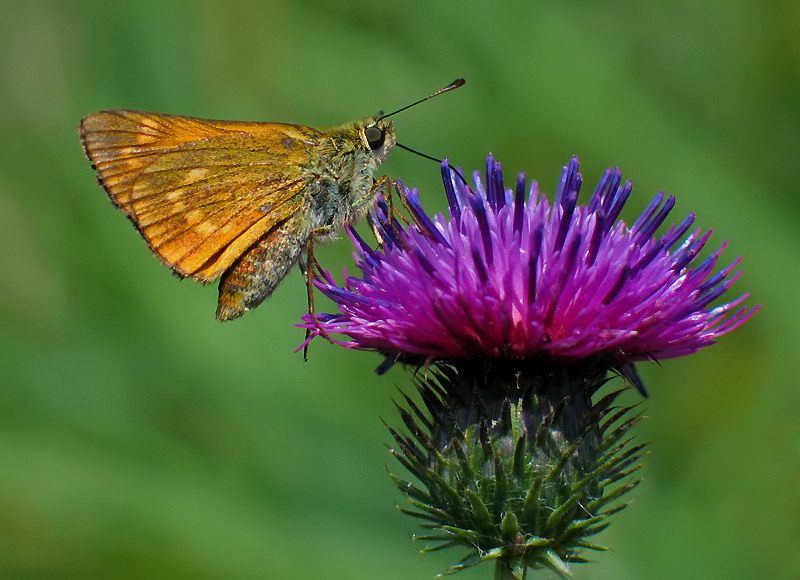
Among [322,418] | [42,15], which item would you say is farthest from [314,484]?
[42,15]

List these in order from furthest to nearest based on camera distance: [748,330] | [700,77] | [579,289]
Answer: [700,77] < [748,330] < [579,289]

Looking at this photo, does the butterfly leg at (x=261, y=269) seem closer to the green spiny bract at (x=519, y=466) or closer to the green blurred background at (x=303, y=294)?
the green spiny bract at (x=519, y=466)

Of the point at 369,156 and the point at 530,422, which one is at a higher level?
the point at 369,156

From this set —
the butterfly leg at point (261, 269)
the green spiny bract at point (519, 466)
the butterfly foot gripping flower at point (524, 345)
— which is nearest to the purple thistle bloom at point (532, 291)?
the butterfly foot gripping flower at point (524, 345)

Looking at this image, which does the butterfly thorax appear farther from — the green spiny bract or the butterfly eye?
the green spiny bract

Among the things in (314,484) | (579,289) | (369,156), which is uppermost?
(369,156)

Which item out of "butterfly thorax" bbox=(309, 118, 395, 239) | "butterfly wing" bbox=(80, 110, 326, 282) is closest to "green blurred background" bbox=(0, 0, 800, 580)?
"butterfly thorax" bbox=(309, 118, 395, 239)

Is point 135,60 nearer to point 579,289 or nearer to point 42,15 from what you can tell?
point 42,15
